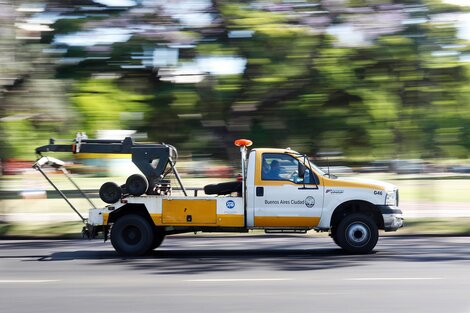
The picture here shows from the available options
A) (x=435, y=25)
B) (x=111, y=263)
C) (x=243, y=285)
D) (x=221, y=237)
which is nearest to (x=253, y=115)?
(x=221, y=237)

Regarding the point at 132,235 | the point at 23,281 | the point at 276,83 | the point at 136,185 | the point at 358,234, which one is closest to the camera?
the point at 23,281

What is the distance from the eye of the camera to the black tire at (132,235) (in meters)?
13.4

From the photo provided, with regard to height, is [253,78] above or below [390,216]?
above

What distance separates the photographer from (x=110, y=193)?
1350 cm

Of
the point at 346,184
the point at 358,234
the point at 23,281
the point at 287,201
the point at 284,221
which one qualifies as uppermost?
the point at 346,184

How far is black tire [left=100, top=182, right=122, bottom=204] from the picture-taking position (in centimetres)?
1346

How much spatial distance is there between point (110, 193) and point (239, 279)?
3946 mm

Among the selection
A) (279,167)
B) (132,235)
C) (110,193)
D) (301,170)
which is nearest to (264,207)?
(279,167)

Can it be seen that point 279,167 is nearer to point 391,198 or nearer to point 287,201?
point 287,201

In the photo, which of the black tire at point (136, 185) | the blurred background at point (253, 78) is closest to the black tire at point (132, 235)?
the black tire at point (136, 185)

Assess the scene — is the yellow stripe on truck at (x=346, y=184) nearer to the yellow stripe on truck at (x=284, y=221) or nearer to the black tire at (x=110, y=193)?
the yellow stripe on truck at (x=284, y=221)

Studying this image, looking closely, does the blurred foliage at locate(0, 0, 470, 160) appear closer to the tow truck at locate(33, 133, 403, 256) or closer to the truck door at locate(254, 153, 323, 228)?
the tow truck at locate(33, 133, 403, 256)

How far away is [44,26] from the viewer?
2055 cm

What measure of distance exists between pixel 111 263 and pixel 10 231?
7.23 meters
